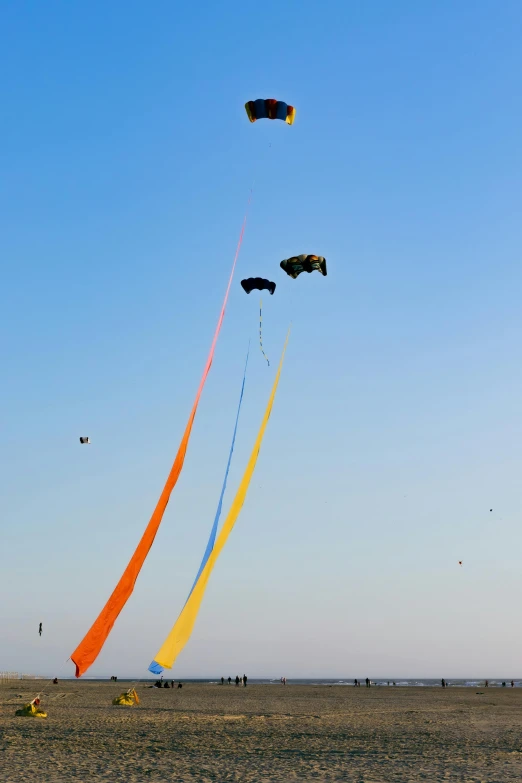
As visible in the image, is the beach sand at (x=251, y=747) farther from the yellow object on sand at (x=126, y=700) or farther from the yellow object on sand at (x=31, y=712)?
the yellow object on sand at (x=126, y=700)

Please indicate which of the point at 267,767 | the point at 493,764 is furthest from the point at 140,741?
the point at 493,764

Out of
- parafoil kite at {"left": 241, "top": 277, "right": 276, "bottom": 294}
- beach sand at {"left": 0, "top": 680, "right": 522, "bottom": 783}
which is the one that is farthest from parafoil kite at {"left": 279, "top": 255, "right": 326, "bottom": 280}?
beach sand at {"left": 0, "top": 680, "right": 522, "bottom": 783}

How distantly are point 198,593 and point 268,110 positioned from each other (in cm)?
1055

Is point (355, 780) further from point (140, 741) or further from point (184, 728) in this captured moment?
point (184, 728)

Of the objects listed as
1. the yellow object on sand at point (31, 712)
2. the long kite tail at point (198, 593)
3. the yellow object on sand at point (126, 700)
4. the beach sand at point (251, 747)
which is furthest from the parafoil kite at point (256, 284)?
the yellow object on sand at point (126, 700)

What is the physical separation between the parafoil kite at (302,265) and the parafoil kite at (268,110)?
11.8ft

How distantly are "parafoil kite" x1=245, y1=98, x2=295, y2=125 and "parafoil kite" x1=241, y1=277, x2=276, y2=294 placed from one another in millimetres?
4444

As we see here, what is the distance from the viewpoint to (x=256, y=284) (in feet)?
65.7

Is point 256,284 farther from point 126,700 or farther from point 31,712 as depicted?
point 126,700

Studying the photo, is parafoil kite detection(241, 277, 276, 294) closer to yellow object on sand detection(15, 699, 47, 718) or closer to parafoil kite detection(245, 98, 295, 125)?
parafoil kite detection(245, 98, 295, 125)

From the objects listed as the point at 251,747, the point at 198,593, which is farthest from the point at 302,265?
the point at 251,747

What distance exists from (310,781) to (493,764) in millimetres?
4053

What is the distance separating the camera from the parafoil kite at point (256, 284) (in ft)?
65.4

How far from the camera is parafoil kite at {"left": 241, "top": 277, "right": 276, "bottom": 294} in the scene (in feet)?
65.4
